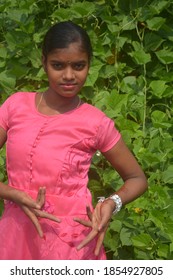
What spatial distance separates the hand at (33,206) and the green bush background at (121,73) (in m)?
1.10

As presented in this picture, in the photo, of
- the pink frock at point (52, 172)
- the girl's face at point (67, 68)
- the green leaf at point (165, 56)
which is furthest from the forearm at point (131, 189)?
the green leaf at point (165, 56)

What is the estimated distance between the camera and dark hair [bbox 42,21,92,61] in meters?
1.90

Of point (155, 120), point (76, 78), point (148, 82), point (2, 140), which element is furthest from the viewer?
point (148, 82)

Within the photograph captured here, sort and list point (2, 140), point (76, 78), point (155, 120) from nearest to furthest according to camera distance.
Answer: point (76, 78)
point (2, 140)
point (155, 120)

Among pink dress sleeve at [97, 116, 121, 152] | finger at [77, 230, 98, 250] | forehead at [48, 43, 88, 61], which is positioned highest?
forehead at [48, 43, 88, 61]

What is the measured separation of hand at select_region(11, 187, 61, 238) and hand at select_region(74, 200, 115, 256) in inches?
3.9

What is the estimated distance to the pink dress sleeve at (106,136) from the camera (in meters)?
1.98

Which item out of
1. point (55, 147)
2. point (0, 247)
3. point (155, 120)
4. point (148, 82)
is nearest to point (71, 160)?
point (55, 147)

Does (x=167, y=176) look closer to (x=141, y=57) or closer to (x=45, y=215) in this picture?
(x=141, y=57)

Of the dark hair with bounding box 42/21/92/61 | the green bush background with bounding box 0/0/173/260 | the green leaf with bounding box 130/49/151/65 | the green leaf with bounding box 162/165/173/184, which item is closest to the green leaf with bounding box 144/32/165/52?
the green bush background with bounding box 0/0/173/260

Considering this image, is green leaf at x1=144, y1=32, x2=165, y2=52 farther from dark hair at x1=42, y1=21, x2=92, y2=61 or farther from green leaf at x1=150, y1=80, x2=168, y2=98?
dark hair at x1=42, y1=21, x2=92, y2=61

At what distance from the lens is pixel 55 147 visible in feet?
6.31

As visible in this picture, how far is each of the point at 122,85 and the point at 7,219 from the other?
1.42 m
